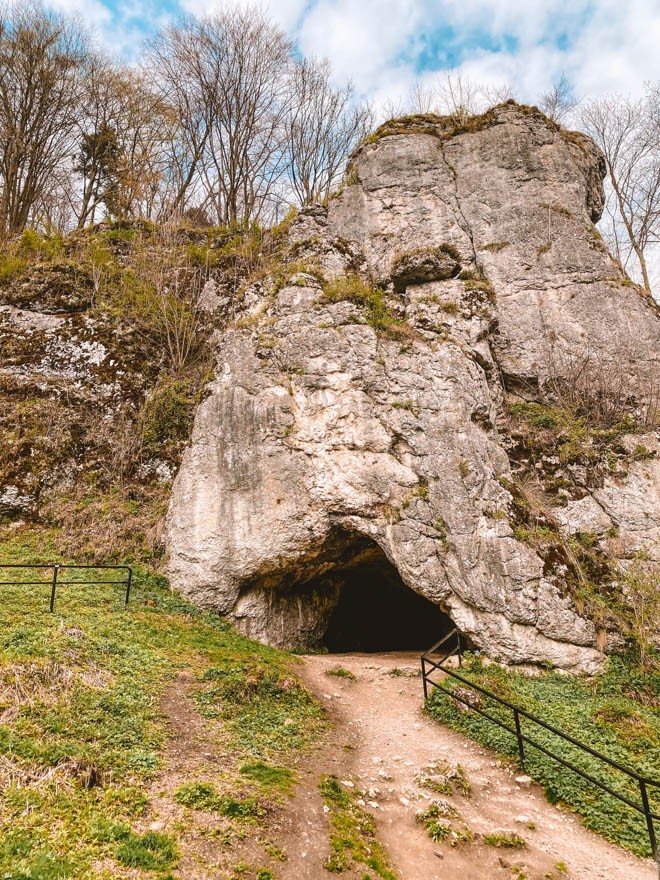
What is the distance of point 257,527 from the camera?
12.2m

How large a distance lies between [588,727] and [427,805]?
3550 mm

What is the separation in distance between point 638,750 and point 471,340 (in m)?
10.5

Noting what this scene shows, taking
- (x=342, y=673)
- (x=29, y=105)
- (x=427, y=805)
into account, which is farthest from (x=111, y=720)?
(x=29, y=105)

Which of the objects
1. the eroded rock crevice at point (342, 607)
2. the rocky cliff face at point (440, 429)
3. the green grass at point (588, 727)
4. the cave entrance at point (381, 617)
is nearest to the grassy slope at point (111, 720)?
the eroded rock crevice at point (342, 607)

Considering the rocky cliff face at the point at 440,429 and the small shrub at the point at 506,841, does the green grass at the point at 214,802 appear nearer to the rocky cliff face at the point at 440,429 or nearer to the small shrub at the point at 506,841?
the small shrub at the point at 506,841

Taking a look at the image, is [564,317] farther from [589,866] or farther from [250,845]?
[250,845]

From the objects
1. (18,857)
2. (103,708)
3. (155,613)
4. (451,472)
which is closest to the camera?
(18,857)

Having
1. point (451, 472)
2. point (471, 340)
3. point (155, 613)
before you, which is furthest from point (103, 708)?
point (471, 340)

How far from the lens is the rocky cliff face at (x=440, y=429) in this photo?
11.3 m

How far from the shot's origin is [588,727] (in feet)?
27.0

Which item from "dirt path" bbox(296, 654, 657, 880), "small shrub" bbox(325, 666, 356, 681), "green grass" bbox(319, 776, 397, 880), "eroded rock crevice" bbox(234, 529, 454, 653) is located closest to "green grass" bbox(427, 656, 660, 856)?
"dirt path" bbox(296, 654, 657, 880)

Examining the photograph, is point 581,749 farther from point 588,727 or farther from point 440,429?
point 440,429

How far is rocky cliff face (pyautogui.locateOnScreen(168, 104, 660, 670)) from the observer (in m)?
11.3

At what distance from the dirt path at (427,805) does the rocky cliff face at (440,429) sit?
2.79 metres
